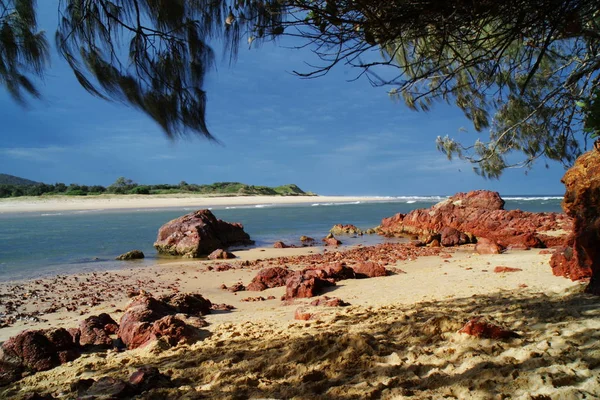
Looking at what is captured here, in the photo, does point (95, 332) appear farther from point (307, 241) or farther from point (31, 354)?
point (307, 241)

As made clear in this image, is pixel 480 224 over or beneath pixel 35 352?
over

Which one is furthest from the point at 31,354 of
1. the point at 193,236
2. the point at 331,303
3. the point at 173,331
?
the point at 193,236

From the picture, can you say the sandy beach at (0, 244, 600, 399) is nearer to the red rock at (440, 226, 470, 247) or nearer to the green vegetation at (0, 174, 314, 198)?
the red rock at (440, 226, 470, 247)

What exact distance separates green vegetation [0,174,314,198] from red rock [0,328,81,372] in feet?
165

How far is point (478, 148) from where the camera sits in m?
8.63

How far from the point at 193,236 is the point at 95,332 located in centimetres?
867

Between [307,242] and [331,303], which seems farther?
[307,242]

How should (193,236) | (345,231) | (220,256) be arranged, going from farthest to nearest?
(345,231) < (193,236) < (220,256)

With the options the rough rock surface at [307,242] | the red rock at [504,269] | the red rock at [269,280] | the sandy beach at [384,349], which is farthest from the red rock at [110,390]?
the rough rock surface at [307,242]

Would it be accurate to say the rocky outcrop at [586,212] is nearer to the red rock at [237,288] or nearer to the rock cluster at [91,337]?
the rock cluster at [91,337]

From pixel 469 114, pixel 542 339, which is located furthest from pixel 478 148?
pixel 542 339

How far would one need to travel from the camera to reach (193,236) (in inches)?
499

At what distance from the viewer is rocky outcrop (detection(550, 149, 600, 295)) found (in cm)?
406

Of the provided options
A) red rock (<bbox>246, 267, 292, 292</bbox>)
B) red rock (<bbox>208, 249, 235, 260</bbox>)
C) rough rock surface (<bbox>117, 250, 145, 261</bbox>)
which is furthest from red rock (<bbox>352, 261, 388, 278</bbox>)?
rough rock surface (<bbox>117, 250, 145, 261</bbox>)
